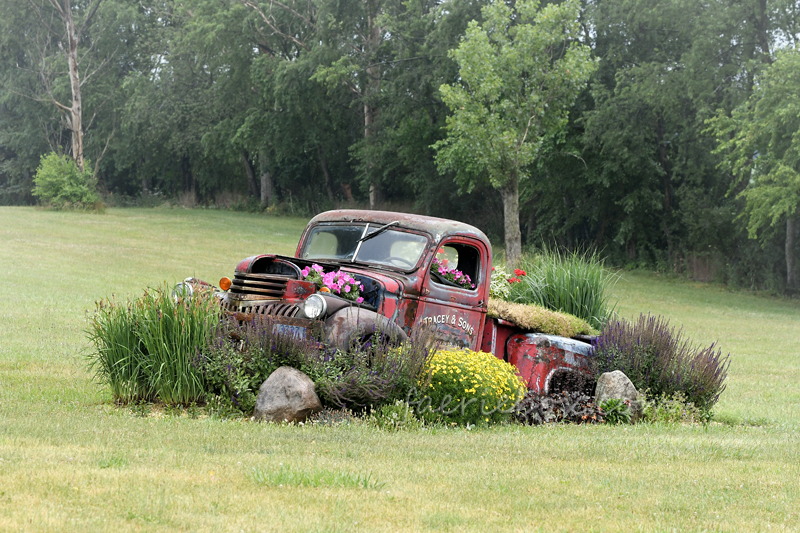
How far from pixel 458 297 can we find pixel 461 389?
1765 mm

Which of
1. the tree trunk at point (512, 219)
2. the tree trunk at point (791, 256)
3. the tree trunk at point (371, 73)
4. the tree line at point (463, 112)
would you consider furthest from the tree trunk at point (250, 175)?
the tree trunk at point (791, 256)

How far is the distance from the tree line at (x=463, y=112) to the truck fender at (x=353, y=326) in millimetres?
21438

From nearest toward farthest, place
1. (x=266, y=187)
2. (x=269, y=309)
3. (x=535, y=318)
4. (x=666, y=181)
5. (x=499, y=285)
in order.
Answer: (x=269, y=309), (x=535, y=318), (x=499, y=285), (x=666, y=181), (x=266, y=187)

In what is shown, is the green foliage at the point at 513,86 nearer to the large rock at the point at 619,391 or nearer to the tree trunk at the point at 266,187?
the large rock at the point at 619,391

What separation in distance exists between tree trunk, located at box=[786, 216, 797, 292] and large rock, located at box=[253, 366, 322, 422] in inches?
1192

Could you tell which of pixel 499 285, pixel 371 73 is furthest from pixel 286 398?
pixel 371 73

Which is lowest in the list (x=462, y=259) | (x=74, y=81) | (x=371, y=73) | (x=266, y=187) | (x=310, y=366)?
(x=310, y=366)

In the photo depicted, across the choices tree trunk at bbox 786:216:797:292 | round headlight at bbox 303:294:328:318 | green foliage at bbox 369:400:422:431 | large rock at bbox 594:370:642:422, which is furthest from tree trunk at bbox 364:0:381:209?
green foliage at bbox 369:400:422:431

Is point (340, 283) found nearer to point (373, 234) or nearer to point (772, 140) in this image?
point (373, 234)

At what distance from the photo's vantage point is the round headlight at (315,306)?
863cm

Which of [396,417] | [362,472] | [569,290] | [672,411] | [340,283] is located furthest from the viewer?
[569,290]

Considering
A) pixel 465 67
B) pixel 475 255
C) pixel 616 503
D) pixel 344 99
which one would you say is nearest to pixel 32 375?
pixel 475 255

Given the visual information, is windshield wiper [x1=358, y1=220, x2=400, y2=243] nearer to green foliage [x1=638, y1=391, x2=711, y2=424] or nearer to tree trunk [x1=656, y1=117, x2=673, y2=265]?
green foliage [x1=638, y1=391, x2=711, y2=424]

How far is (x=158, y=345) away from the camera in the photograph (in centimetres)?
856
